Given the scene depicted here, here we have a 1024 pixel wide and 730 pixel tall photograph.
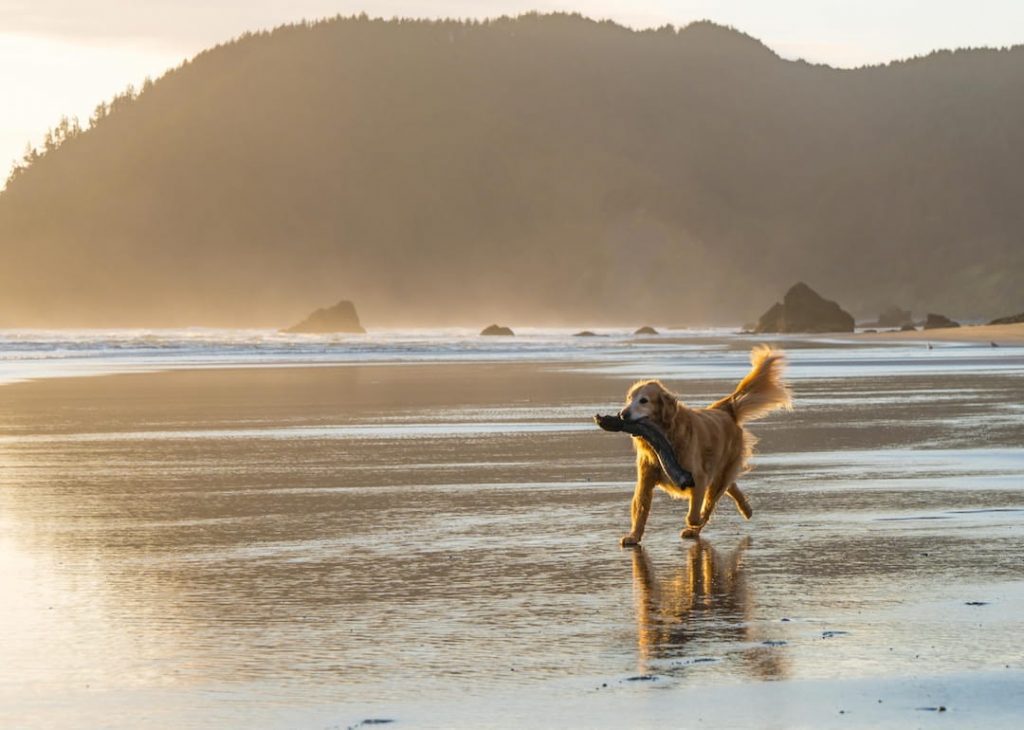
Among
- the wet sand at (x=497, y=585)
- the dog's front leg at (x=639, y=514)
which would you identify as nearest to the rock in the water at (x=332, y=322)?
the wet sand at (x=497, y=585)

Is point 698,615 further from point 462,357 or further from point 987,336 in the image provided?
point 987,336

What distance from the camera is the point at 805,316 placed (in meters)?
86.0

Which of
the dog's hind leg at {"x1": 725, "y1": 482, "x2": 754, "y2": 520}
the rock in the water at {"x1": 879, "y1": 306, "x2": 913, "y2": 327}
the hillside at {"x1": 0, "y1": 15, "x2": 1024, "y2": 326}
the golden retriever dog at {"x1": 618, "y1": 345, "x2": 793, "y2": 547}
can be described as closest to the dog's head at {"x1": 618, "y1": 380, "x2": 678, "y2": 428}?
the golden retriever dog at {"x1": 618, "y1": 345, "x2": 793, "y2": 547}

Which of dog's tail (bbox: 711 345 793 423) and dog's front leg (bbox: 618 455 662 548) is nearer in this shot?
dog's front leg (bbox: 618 455 662 548)

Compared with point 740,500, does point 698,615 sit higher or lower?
lower

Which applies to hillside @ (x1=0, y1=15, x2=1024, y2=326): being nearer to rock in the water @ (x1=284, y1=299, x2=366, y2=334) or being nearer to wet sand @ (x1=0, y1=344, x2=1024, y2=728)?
rock in the water @ (x1=284, y1=299, x2=366, y2=334)

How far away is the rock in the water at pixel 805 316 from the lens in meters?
84.6

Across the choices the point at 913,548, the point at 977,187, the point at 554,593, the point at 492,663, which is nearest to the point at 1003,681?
the point at 492,663

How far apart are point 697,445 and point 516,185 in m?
159

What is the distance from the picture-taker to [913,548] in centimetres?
919

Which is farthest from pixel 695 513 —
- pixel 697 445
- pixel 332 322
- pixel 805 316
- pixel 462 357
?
pixel 332 322

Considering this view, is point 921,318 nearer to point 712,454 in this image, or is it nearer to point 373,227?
point 373,227

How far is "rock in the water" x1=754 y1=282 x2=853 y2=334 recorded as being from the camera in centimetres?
8456

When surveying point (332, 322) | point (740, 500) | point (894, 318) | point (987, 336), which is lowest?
point (740, 500)
